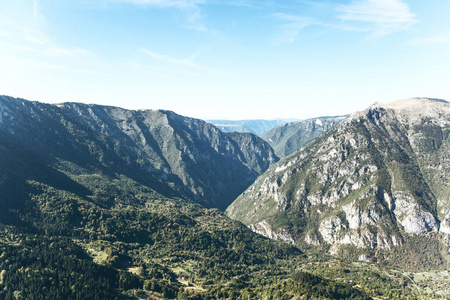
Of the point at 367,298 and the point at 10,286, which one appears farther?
the point at 367,298

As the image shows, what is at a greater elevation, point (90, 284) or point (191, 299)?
point (90, 284)

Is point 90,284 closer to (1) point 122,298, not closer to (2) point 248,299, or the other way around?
(1) point 122,298

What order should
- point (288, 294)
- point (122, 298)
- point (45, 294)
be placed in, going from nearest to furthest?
1. point (45, 294)
2. point (122, 298)
3. point (288, 294)

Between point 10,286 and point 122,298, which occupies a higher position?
point 10,286

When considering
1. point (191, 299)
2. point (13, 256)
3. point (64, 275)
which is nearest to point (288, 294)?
point (191, 299)

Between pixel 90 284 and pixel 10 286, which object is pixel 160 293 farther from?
pixel 10 286

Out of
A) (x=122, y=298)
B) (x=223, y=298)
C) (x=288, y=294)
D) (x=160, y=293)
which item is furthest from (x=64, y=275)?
(x=288, y=294)

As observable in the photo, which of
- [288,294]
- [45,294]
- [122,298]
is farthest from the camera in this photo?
[288,294]

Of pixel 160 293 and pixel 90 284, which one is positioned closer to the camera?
pixel 90 284

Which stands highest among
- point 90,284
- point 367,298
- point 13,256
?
point 13,256
